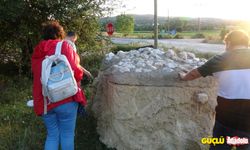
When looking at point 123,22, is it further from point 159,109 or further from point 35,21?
point 159,109

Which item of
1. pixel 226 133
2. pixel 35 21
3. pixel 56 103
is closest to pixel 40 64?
pixel 56 103

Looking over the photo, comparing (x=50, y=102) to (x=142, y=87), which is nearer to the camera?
(x=50, y=102)

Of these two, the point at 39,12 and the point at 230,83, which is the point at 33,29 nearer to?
the point at 39,12

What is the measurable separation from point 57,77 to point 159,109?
1.53 m

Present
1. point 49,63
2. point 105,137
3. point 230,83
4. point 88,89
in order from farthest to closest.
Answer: point 88,89, point 105,137, point 49,63, point 230,83

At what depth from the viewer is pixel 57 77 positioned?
14.9ft

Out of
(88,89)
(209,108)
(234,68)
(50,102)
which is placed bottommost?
(88,89)

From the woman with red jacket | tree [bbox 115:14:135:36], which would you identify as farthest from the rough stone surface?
tree [bbox 115:14:135:36]

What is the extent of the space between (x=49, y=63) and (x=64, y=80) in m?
0.23

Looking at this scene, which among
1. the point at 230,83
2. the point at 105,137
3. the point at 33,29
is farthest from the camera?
the point at 33,29

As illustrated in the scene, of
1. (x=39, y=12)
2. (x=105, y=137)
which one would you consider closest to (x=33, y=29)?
(x=39, y=12)

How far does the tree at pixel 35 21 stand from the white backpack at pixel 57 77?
197 inches

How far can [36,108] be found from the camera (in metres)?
4.74

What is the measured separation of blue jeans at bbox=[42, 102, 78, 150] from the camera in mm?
4695
